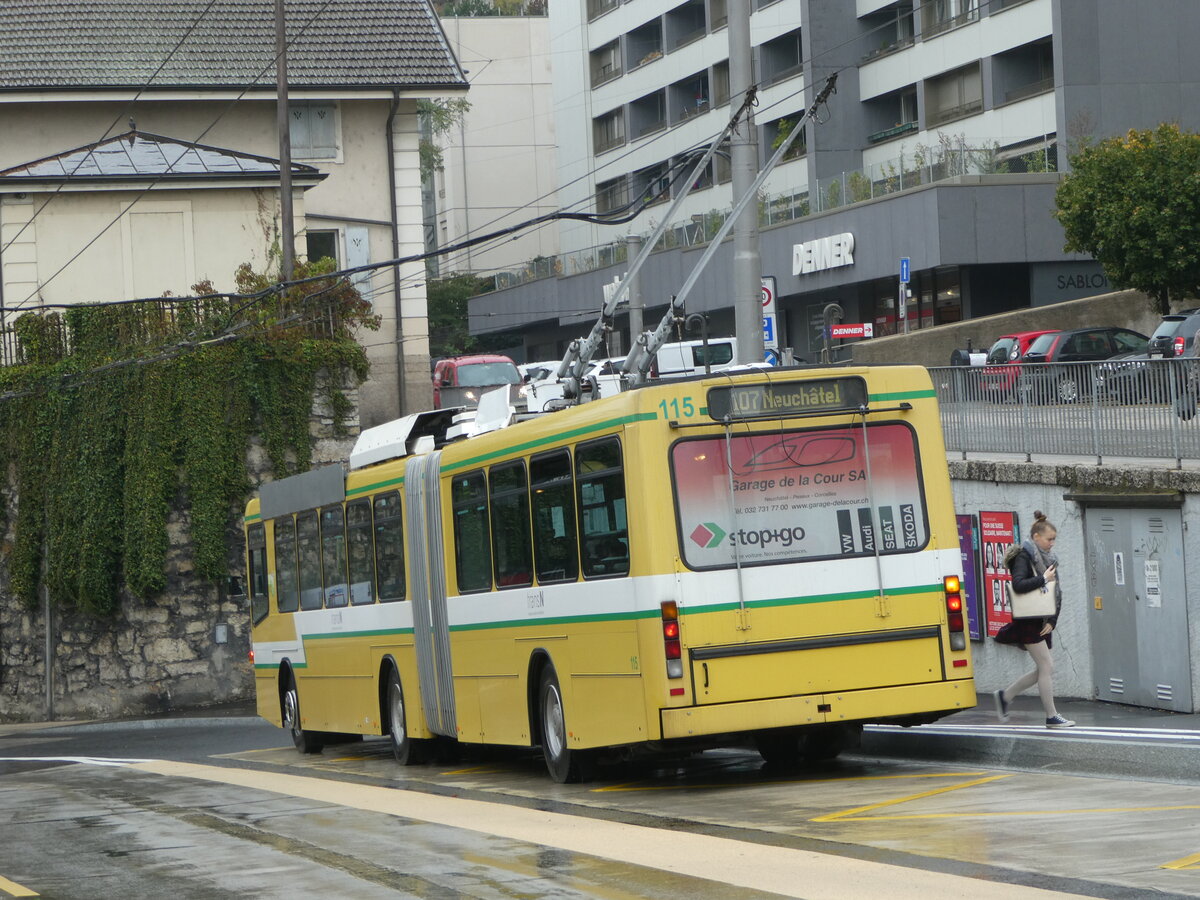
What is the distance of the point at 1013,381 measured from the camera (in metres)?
19.5

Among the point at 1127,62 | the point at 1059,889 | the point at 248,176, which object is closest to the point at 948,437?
the point at 1059,889

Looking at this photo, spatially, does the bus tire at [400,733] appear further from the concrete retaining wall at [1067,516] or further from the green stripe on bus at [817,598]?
the concrete retaining wall at [1067,516]

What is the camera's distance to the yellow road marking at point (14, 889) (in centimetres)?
932

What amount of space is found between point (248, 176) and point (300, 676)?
17135 millimetres

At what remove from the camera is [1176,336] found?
32875mm

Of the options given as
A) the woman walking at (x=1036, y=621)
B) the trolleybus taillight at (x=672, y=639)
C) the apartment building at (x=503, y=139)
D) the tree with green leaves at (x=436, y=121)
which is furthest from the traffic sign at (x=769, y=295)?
the apartment building at (x=503, y=139)

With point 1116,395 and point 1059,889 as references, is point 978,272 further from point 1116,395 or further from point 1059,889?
point 1059,889

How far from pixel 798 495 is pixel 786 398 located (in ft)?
2.21

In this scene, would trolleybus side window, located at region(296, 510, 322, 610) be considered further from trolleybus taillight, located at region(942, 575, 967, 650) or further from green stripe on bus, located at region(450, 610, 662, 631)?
trolleybus taillight, located at region(942, 575, 967, 650)

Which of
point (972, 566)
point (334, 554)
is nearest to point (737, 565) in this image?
point (972, 566)

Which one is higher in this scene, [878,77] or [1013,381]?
[878,77]

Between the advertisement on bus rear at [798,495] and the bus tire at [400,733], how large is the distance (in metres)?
6.12

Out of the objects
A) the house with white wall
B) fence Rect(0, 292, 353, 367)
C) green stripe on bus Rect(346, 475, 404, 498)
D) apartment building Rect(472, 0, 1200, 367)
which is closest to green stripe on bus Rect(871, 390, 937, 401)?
green stripe on bus Rect(346, 475, 404, 498)

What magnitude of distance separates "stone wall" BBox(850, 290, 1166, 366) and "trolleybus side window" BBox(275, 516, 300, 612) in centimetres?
2587
